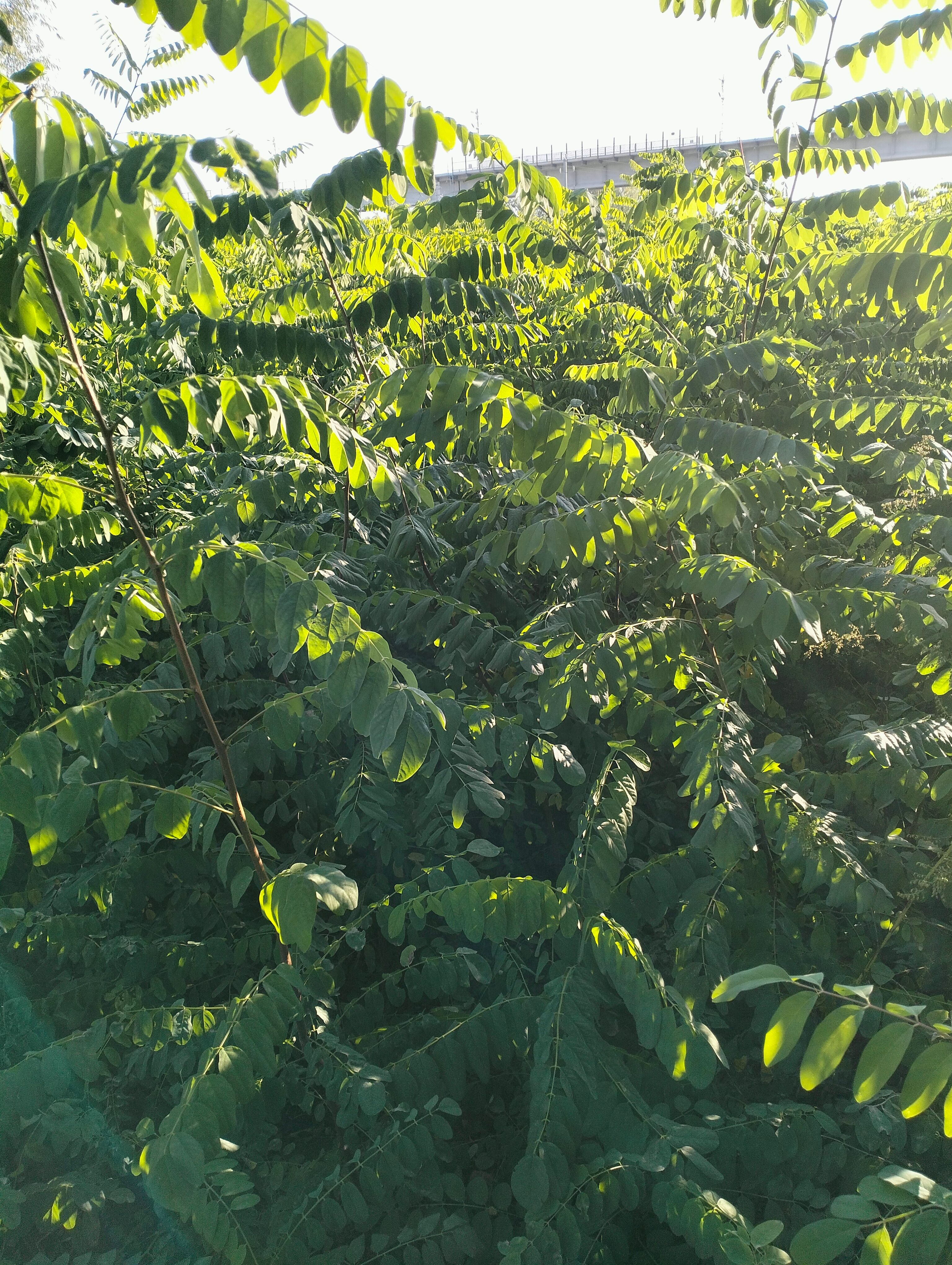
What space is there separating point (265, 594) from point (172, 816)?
0.64m

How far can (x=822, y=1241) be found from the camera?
3.69 ft

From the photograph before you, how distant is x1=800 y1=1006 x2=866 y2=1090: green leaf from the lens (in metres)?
1.06

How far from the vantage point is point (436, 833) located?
8.46 ft

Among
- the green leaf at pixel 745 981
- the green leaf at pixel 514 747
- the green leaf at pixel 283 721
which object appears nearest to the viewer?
the green leaf at pixel 745 981

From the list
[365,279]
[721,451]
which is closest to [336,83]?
[721,451]

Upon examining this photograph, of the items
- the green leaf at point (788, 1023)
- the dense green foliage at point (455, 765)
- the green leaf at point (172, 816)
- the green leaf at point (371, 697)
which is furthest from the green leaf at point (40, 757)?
the green leaf at point (788, 1023)

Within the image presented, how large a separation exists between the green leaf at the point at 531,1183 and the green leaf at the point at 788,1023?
2.84ft

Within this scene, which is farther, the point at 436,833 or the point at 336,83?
the point at 436,833

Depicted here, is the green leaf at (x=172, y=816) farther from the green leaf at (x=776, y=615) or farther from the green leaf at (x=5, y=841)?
the green leaf at (x=776, y=615)

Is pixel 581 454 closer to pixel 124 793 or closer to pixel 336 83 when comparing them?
pixel 336 83

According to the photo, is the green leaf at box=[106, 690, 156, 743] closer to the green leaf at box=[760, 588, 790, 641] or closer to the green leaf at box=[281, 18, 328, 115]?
the green leaf at box=[281, 18, 328, 115]

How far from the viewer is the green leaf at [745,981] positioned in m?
1.02

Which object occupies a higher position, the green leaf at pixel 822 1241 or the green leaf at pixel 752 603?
the green leaf at pixel 752 603

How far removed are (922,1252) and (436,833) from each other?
66.6 inches
